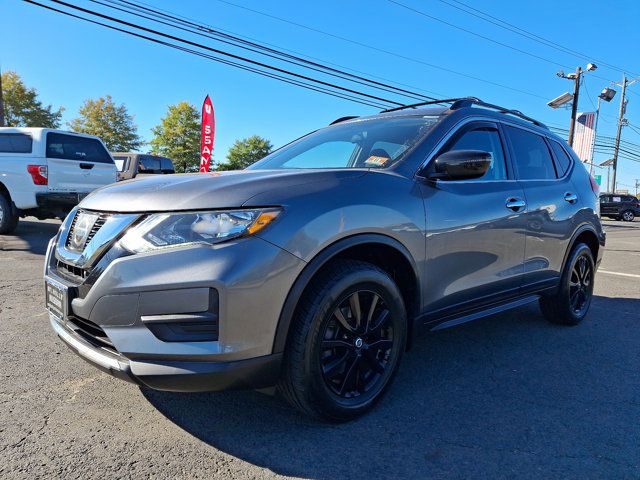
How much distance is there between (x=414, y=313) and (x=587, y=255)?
2.76 m

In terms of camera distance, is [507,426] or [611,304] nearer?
[507,426]

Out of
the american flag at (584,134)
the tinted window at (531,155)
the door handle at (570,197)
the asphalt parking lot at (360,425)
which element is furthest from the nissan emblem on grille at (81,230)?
the american flag at (584,134)

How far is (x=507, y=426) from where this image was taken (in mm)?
2512

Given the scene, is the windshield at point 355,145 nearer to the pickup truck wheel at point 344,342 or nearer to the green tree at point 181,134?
the pickup truck wheel at point 344,342

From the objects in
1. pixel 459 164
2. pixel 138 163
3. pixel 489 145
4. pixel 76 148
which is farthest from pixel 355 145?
pixel 138 163

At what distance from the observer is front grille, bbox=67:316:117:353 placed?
2182 mm

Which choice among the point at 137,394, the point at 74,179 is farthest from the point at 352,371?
the point at 74,179

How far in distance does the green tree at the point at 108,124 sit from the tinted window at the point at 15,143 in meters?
49.5

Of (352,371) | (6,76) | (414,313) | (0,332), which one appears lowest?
(0,332)

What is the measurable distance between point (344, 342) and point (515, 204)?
1838mm

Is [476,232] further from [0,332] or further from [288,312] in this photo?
[0,332]

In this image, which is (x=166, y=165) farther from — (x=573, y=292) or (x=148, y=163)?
(x=573, y=292)

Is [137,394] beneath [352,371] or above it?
beneath

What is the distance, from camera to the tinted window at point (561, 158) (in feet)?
14.3
